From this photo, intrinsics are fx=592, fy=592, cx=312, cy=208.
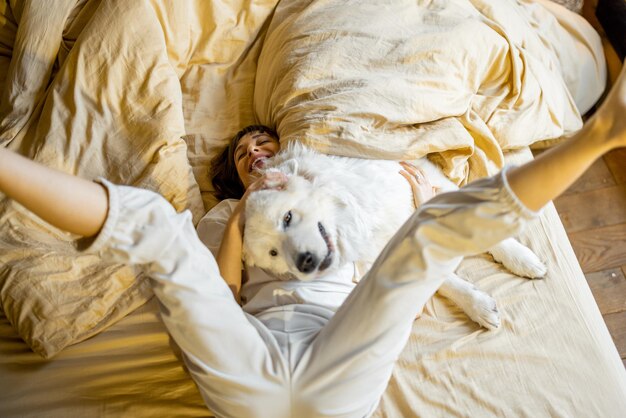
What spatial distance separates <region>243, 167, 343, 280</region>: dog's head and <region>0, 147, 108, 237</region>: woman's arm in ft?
1.57

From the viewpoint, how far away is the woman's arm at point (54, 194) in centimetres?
112

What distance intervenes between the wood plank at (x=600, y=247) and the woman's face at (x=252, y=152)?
1216mm

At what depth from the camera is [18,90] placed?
2053mm

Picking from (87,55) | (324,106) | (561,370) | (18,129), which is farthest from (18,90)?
(561,370)

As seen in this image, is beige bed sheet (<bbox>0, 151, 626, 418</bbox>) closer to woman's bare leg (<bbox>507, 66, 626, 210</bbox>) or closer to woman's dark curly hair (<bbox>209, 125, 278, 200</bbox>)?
woman's dark curly hair (<bbox>209, 125, 278, 200</bbox>)

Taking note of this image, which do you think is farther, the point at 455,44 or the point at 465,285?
the point at 455,44

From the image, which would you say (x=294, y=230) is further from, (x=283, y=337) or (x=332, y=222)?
(x=283, y=337)

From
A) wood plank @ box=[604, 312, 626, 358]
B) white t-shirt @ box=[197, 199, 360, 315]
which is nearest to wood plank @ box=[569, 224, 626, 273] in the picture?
wood plank @ box=[604, 312, 626, 358]

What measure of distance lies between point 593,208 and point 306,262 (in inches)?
56.1

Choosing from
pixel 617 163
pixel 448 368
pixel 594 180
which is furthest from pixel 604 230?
pixel 448 368

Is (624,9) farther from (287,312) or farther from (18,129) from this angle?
(18,129)

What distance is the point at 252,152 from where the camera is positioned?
1.87 meters

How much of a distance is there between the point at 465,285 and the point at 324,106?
0.68 m

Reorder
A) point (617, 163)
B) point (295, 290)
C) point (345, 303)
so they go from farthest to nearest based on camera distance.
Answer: point (617, 163), point (295, 290), point (345, 303)
